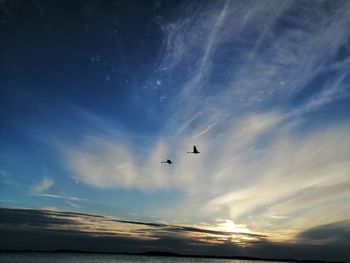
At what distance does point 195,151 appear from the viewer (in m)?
56.9

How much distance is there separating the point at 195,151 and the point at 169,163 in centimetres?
550

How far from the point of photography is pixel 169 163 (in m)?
59.2
